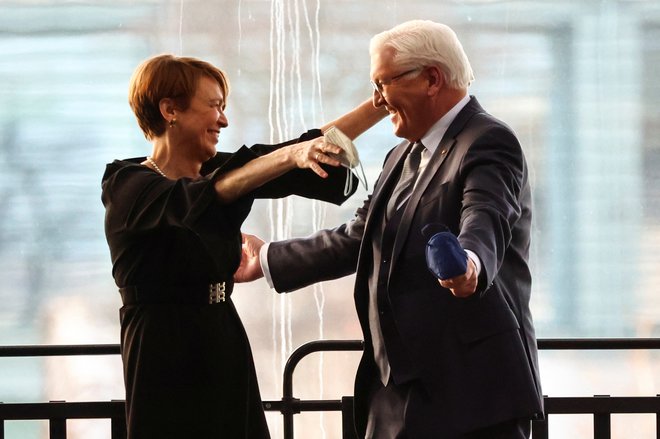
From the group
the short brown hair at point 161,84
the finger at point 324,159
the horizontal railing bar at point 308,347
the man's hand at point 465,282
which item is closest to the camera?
the man's hand at point 465,282

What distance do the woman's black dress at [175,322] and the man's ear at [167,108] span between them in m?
0.13

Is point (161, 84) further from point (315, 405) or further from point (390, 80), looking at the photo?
point (315, 405)

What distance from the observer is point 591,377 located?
5113 mm

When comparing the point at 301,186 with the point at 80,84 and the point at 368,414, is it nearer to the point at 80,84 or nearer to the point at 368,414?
the point at 368,414

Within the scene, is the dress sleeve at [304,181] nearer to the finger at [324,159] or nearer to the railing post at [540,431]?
the finger at [324,159]

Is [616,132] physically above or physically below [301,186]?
above

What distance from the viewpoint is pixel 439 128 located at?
217cm

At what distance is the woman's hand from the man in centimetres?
22

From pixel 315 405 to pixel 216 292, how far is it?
83 cm

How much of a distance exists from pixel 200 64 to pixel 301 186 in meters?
0.37

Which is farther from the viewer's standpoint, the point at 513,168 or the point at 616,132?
the point at 616,132

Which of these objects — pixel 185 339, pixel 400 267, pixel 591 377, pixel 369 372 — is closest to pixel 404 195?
pixel 400 267

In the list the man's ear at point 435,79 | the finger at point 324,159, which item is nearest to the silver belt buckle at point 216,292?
the finger at point 324,159

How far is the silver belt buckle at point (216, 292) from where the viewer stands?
2.21 meters
